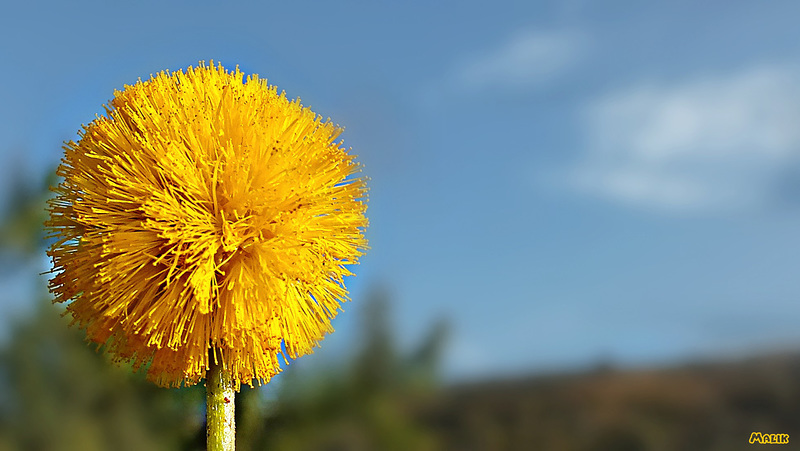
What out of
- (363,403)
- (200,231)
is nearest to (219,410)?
(200,231)

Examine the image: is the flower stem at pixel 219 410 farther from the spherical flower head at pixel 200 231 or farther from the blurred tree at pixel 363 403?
the blurred tree at pixel 363 403

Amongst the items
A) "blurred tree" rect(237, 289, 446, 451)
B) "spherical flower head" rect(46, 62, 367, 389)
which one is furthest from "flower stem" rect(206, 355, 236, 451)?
"blurred tree" rect(237, 289, 446, 451)

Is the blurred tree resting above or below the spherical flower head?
below

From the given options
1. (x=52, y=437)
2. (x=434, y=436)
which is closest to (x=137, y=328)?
(x=434, y=436)

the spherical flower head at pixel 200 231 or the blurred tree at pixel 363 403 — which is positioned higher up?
the spherical flower head at pixel 200 231

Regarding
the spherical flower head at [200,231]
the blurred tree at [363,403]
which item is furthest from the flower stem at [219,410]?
the blurred tree at [363,403]

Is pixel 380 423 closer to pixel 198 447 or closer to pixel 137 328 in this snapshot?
pixel 198 447

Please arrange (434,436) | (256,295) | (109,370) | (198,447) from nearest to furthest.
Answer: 1. (256,295)
2. (434,436)
3. (198,447)
4. (109,370)

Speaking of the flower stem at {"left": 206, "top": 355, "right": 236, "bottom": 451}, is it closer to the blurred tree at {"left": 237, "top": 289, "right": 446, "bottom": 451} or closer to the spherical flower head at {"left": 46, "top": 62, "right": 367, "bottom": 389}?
the spherical flower head at {"left": 46, "top": 62, "right": 367, "bottom": 389}
